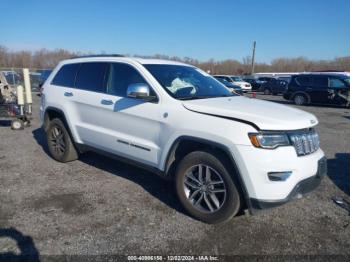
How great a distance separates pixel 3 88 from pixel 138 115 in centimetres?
829

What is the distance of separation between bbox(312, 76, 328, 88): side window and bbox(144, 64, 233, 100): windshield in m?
14.8

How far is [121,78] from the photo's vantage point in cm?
468

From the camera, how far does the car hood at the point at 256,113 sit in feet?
10.9

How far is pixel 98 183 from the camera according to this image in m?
4.99

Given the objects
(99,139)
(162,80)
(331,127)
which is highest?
(162,80)

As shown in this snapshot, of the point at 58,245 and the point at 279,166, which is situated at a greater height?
the point at 279,166

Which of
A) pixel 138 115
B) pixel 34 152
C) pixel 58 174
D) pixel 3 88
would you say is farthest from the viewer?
pixel 3 88

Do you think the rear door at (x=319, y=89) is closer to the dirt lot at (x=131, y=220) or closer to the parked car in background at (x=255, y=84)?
the dirt lot at (x=131, y=220)

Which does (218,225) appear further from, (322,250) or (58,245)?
(58,245)

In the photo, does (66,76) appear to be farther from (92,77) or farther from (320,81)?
(320,81)

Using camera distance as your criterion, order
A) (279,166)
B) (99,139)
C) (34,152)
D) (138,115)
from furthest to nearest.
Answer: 1. (34,152)
2. (99,139)
3. (138,115)
4. (279,166)

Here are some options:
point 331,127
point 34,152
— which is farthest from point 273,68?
point 34,152

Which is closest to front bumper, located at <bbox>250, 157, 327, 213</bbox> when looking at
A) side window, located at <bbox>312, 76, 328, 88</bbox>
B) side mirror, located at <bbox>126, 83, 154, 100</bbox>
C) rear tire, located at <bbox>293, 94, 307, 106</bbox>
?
side mirror, located at <bbox>126, 83, 154, 100</bbox>

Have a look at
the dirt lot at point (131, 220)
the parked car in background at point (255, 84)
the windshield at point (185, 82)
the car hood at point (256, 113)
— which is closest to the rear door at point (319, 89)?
the dirt lot at point (131, 220)
